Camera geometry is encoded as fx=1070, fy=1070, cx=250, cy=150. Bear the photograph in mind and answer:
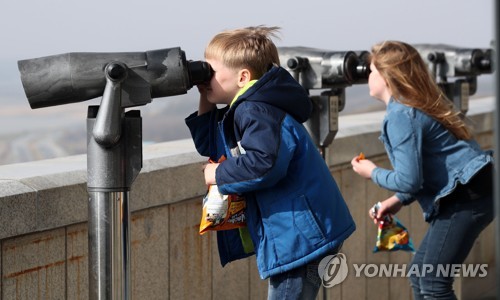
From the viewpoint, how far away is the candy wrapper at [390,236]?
4848 mm

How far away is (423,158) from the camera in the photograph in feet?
14.7

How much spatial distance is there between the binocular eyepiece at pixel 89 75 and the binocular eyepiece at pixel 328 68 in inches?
69.6

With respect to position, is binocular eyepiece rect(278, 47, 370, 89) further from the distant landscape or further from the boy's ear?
the distant landscape

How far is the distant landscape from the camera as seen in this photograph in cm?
832

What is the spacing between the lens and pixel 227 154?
11.3ft

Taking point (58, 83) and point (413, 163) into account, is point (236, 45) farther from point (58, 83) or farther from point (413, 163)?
point (413, 163)

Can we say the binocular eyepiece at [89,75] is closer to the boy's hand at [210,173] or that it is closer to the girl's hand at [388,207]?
the boy's hand at [210,173]

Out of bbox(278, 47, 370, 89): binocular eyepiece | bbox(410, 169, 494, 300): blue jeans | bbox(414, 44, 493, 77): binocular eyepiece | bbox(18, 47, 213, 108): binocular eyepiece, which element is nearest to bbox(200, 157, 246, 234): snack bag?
bbox(18, 47, 213, 108): binocular eyepiece

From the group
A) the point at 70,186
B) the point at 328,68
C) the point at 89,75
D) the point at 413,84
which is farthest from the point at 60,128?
the point at 89,75

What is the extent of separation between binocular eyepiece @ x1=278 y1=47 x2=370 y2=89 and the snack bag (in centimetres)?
145

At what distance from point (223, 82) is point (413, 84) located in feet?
4.39

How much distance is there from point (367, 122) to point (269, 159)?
3092 mm
